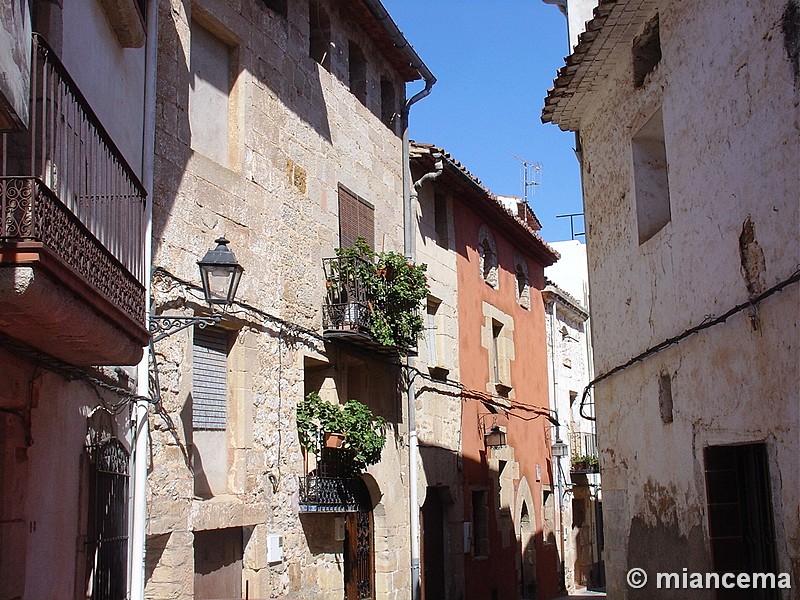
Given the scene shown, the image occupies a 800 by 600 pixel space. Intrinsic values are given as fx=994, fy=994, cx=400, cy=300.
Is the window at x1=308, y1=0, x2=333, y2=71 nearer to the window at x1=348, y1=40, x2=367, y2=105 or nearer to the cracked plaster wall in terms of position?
the window at x1=348, y1=40, x2=367, y2=105

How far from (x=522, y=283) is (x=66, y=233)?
1652 cm

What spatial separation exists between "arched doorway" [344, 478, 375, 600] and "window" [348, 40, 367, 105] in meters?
5.20

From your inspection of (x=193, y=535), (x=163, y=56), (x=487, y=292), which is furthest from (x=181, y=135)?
(x=487, y=292)

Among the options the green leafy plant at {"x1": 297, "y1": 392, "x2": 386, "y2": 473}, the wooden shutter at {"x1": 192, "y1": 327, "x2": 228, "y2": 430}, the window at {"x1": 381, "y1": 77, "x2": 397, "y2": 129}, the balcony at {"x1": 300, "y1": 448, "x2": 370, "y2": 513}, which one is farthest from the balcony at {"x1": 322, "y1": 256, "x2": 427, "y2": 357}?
the window at {"x1": 381, "y1": 77, "x2": 397, "y2": 129}

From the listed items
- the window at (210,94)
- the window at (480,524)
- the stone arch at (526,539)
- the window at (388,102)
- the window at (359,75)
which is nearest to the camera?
the window at (210,94)

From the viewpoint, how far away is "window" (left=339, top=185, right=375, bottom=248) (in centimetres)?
1248

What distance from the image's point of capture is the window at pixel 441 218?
16.1 metres

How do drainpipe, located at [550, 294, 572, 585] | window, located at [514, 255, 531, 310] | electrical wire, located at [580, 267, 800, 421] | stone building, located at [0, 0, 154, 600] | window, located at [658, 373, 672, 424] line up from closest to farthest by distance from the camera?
stone building, located at [0, 0, 154, 600] < electrical wire, located at [580, 267, 800, 421] < window, located at [658, 373, 672, 424] < window, located at [514, 255, 531, 310] < drainpipe, located at [550, 294, 572, 585]

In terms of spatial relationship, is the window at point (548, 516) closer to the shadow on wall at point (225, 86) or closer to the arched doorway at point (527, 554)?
the arched doorway at point (527, 554)

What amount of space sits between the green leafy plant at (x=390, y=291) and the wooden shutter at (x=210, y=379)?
7.78 ft

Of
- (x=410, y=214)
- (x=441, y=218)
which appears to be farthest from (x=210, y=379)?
(x=441, y=218)

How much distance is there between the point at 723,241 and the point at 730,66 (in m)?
1.27

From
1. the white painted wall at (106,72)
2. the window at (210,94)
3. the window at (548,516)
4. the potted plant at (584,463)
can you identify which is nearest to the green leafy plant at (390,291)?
the window at (210,94)

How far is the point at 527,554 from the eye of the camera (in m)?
18.9
